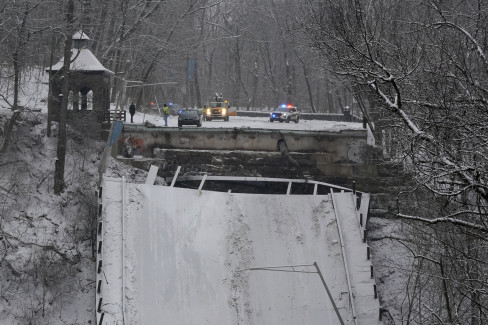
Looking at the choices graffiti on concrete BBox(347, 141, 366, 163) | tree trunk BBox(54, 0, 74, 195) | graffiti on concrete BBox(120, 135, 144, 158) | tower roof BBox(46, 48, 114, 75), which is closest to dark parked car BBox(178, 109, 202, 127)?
graffiti on concrete BBox(120, 135, 144, 158)

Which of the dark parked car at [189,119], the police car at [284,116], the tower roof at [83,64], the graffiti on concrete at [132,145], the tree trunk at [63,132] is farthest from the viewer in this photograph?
the police car at [284,116]

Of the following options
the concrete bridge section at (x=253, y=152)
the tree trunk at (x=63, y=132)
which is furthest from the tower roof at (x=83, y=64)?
the tree trunk at (x=63, y=132)

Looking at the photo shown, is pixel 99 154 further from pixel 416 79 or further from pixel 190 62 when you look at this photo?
pixel 190 62

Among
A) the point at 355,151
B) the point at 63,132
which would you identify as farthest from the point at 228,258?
the point at 355,151

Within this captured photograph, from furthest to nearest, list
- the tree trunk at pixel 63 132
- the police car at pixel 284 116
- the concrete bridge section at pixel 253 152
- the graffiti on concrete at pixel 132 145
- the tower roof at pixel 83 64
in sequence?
the police car at pixel 284 116, the tower roof at pixel 83 64, the graffiti on concrete at pixel 132 145, the concrete bridge section at pixel 253 152, the tree trunk at pixel 63 132

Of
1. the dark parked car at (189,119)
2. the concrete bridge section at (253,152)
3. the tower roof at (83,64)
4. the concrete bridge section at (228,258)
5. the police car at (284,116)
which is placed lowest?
the concrete bridge section at (228,258)

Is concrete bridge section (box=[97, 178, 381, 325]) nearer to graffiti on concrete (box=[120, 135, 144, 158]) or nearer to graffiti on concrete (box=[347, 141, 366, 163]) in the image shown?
graffiti on concrete (box=[347, 141, 366, 163])

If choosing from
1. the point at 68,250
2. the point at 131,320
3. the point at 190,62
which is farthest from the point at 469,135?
the point at 190,62

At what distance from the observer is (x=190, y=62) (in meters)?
60.2

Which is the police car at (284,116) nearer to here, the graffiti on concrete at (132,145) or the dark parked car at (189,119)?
the dark parked car at (189,119)

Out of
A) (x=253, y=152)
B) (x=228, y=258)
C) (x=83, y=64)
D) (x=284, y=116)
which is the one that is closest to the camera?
(x=228, y=258)

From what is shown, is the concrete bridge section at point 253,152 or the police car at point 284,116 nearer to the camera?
the concrete bridge section at point 253,152

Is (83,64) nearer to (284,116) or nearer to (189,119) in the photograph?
(189,119)

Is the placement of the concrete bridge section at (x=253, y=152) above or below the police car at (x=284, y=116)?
below
